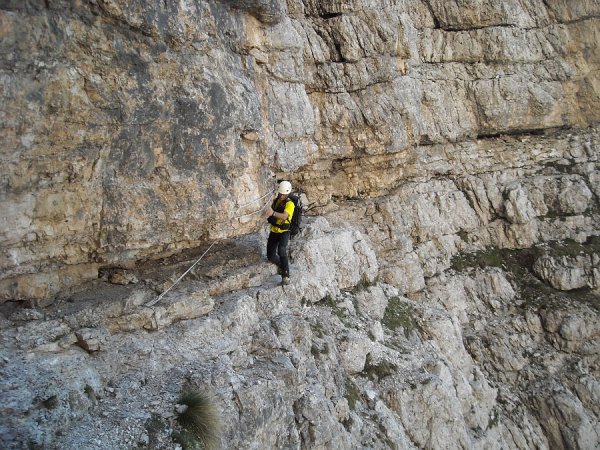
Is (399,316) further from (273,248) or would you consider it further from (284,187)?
(284,187)

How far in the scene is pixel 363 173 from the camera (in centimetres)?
1639

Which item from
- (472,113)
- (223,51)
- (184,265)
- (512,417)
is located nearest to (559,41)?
(472,113)

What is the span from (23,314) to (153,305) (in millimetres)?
2142

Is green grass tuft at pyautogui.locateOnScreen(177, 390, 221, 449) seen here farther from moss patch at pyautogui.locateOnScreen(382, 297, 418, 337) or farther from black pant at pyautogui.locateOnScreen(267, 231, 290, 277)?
moss patch at pyautogui.locateOnScreen(382, 297, 418, 337)

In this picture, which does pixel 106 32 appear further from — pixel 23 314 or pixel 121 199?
pixel 23 314

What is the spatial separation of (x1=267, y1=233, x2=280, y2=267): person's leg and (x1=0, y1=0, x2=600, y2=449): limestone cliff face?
291 millimetres

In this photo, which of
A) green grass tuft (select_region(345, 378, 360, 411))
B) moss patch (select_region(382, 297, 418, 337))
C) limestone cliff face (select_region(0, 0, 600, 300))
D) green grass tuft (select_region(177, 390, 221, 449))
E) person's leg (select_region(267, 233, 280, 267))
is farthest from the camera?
moss patch (select_region(382, 297, 418, 337))

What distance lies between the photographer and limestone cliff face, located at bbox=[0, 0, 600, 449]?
25.6 ft

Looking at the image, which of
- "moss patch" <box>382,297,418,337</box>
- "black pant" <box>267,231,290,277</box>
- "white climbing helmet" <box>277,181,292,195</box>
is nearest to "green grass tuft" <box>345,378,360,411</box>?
"black pant" <box>267,231,290,277</box>

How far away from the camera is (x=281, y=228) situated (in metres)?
10.9

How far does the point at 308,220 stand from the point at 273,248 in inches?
117

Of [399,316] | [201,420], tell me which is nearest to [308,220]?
[399,316]

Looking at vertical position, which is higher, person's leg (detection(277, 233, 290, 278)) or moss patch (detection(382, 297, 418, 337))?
person's leg (detection(277, 233, 290, 278))

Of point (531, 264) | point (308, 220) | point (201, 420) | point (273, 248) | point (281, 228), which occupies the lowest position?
point (201, 420)
